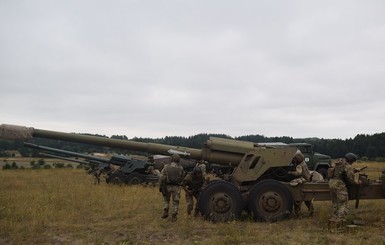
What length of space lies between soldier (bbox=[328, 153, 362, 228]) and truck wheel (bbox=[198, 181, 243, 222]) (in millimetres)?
1840

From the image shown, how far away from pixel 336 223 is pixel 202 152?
3.47 m

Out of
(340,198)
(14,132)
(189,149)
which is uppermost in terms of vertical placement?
(14,132)

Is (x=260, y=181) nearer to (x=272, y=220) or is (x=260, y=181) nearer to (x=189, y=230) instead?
(x=272, y=220)

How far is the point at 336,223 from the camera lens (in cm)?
819

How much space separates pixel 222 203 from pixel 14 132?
5.31 meters

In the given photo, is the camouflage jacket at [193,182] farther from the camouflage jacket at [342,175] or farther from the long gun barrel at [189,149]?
the camouflage jacket at [342,175]

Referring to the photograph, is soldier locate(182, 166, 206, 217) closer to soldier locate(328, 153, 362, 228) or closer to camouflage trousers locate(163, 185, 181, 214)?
camouflage trousers locate(163, 185, 181, 214)

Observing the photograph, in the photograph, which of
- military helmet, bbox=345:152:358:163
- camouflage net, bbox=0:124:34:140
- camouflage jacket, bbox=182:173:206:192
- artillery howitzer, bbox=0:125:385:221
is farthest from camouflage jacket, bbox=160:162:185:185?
camouflage net, bbox=0:124:34:140

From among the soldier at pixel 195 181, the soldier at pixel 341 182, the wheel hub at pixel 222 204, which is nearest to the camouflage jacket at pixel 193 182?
the soldier at pixel 195 181

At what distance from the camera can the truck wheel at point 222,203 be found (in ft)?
30.3

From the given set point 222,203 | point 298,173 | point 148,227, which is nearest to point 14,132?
point 148,227

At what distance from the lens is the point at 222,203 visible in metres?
9.27

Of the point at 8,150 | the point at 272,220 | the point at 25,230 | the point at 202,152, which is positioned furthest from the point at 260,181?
the point at 8,150

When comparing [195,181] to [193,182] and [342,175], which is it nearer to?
[193,182]
